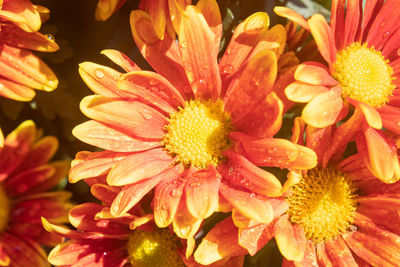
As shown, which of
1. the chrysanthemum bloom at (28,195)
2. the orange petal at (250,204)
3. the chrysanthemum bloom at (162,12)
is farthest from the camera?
the chrysanthemum bloom at (28,195)

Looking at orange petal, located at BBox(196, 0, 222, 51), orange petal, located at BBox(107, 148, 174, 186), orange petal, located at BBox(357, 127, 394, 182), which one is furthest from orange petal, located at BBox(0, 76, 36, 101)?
orange petal, located at BBox(357, 127, 394, 182)

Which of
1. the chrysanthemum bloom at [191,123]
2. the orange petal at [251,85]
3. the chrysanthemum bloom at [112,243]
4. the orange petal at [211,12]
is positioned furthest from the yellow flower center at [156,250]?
the orange petal at [211,12]

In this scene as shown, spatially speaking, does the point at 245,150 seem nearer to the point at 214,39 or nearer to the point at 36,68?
the point at 214,39

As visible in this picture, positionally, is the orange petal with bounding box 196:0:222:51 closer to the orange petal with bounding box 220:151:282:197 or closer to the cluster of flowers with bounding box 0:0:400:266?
the cluster of flowers with bounding box 0:0:400:266

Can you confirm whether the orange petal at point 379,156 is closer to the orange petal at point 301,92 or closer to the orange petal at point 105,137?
the orange petal at point 301,92

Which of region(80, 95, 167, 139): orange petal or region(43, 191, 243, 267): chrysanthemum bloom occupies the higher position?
region(80, 95, 167, 139): orange petal

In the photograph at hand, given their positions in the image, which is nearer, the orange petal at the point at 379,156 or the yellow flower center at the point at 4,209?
the orange petal at the point at 379,156

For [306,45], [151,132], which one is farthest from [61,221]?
[306,45]
